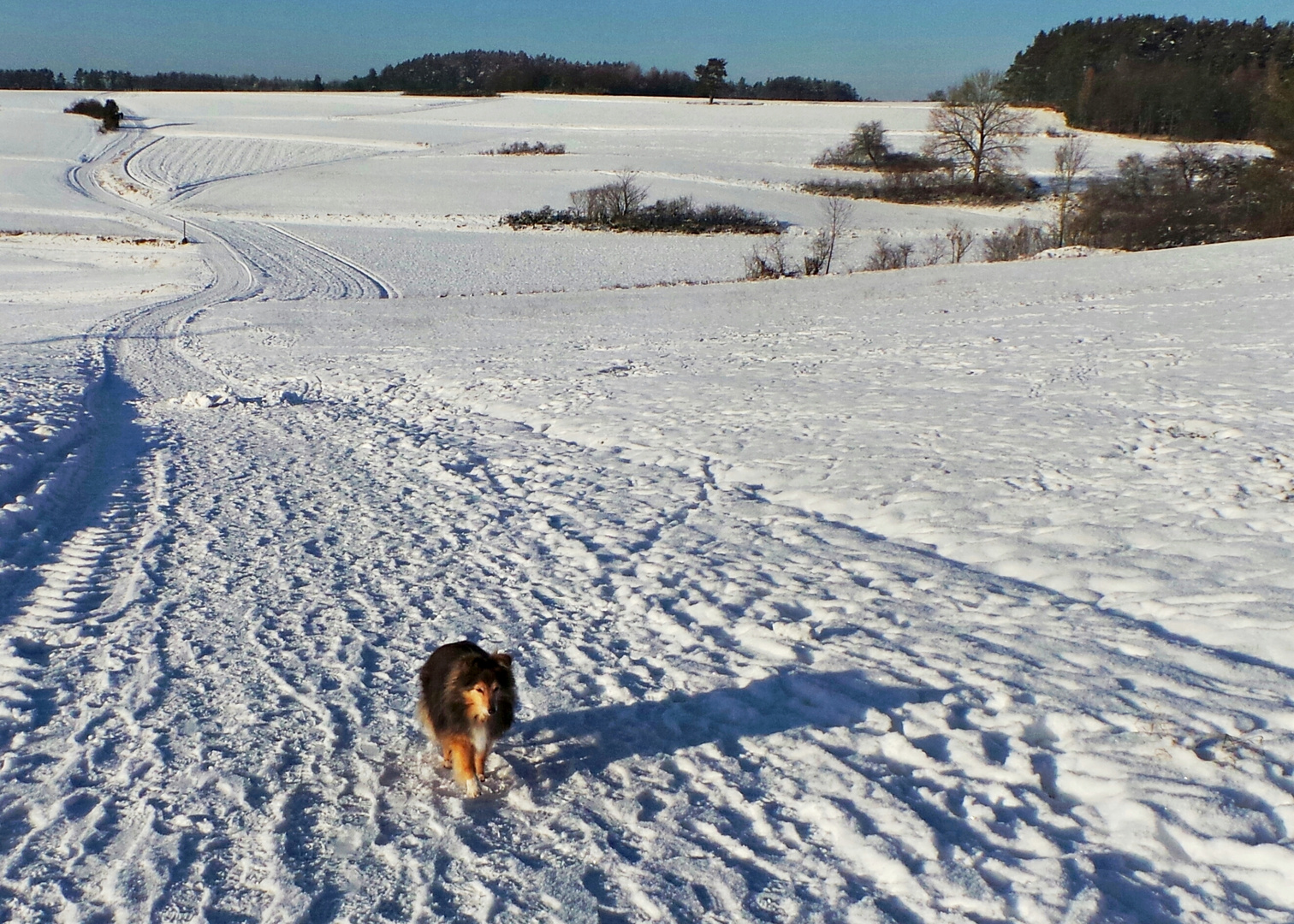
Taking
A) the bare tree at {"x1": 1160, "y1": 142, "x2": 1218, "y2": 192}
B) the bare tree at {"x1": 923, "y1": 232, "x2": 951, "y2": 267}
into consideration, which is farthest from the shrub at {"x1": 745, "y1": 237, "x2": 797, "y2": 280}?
the bare tree at {"x1": 1160, "y1": 142, "x2": 1218, "y2": 192}

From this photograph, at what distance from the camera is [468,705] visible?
4.06 m

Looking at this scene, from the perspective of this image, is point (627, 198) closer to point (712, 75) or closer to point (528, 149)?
point (528, 149)

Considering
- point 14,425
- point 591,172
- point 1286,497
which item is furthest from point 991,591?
point 591,172

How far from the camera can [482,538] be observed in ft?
26.9

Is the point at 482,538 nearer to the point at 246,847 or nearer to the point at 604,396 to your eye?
the point at 246,847

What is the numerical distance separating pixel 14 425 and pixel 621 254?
35.2m

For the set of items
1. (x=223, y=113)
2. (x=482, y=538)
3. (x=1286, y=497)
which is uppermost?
(x=223, y=113)

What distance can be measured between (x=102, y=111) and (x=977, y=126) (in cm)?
8523

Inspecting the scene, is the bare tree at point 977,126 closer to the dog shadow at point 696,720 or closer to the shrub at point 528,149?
the shrub at point 528,149

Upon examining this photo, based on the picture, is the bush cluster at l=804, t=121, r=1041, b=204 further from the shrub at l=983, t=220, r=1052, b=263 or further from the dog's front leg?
the dog's front leg

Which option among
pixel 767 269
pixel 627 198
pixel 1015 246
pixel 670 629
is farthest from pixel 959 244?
pixel 670 629

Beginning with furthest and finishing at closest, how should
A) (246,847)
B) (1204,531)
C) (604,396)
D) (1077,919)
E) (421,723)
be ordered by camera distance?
(604,396), (1204,531), (421,723), (246,847), (1077,919)

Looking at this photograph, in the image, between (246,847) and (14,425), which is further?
(14,425)

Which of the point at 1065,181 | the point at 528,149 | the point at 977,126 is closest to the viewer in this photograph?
the point at 1065,181
